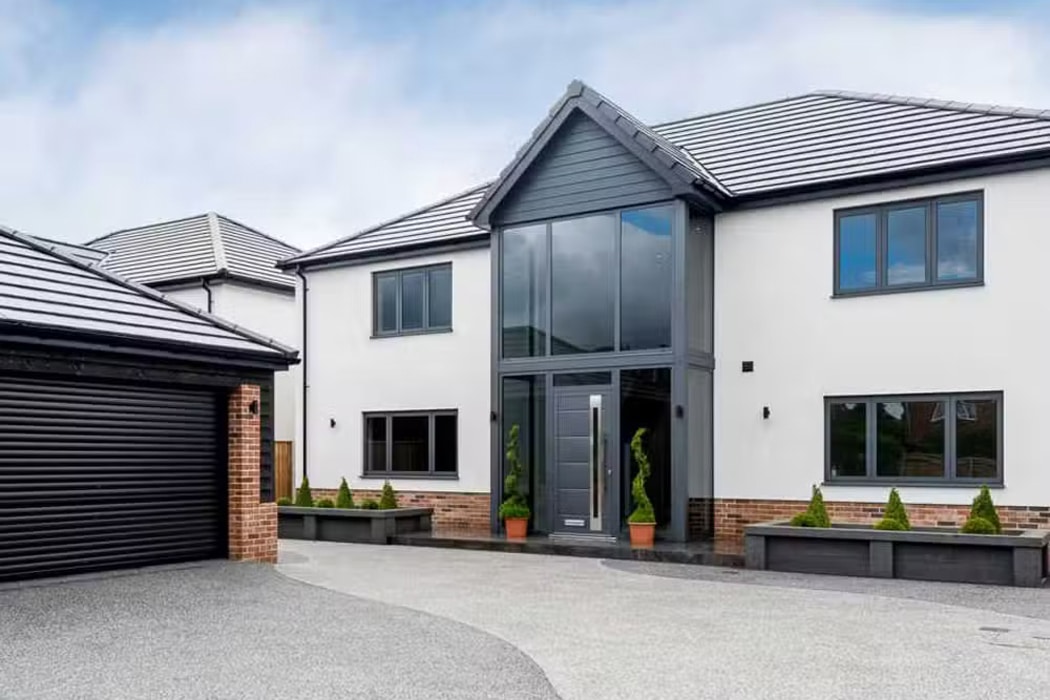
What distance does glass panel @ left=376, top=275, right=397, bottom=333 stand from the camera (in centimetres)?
1780

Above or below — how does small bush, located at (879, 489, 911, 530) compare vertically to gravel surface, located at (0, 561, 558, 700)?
above

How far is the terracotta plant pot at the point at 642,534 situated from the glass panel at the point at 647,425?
0.79 m

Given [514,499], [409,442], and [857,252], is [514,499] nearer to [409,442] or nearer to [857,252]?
[409,442]

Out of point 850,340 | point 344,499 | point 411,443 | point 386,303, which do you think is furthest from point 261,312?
point 850,340

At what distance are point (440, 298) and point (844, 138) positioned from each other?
7102 millimetres

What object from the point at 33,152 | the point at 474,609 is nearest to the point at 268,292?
the point at 33,152

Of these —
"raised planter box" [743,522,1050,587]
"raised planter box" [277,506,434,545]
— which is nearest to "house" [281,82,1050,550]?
"raised planter box" [277,506,434,545]

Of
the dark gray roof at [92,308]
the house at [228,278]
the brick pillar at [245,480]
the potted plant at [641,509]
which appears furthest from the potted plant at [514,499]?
the house at [228,278]

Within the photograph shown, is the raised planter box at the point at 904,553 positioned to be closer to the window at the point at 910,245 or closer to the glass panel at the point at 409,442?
the window at the point at 910,245

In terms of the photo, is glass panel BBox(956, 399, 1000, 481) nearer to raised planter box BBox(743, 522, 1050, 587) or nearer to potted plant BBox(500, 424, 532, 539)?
raised planter box BBox(743, 522, 1050, 587)

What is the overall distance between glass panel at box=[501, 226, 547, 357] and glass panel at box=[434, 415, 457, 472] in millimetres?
2422

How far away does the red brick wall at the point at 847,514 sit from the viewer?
12.1 m

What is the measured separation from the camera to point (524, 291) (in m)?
15.0

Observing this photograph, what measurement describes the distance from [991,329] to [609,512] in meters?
5.54
